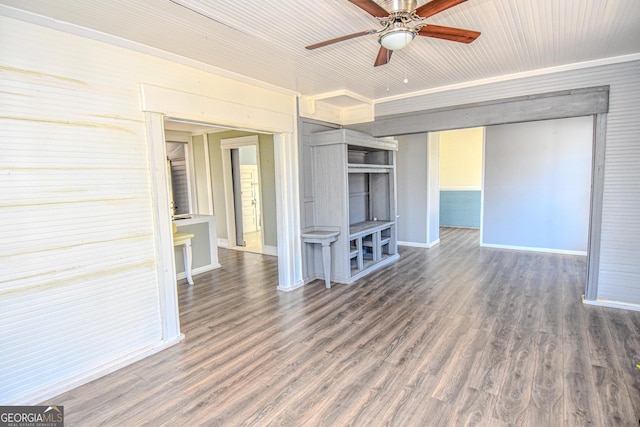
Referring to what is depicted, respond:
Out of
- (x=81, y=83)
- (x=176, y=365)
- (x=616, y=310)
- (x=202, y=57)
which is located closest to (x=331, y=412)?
(x=176, y=365)

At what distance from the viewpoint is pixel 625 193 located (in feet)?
11.1

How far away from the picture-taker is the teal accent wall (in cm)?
873

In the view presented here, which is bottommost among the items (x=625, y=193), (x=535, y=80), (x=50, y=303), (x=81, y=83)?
(x=50, y=303)

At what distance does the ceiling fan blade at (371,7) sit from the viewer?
5.75 ft

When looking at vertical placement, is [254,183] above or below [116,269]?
above

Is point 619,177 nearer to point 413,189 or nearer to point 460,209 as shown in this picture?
point 413,189

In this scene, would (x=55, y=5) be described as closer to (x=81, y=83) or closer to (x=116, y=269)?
(x=81, y=83)

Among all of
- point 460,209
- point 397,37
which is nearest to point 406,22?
point 397,37

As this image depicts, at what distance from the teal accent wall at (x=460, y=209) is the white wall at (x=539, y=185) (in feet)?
7.57

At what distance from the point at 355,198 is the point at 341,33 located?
3328 millimetres

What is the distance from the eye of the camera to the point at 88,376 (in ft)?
8.02

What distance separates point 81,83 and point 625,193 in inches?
198

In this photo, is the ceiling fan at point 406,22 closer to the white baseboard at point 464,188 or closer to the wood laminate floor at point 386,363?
the wood laminate floor at point 386,363

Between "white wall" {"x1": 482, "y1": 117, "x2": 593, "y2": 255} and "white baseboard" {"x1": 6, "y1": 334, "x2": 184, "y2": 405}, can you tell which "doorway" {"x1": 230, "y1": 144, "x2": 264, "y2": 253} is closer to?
"white baseboard" {"x1": 6, "y1": 334, "x2": 184, "y2": 405}
